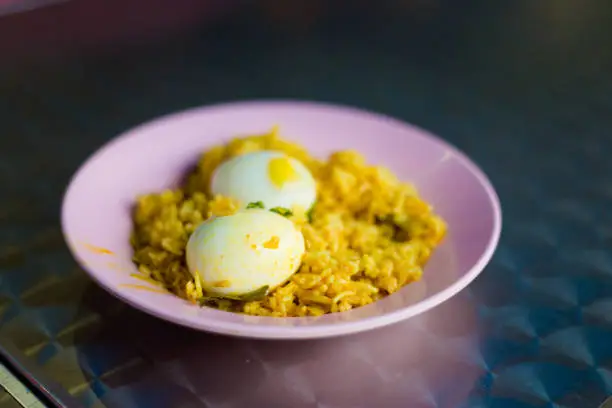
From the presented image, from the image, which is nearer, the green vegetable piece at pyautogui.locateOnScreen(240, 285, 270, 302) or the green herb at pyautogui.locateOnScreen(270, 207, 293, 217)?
the green vegetable piece at pyautogui.locateOnScreen(240, 285, 270, 302)

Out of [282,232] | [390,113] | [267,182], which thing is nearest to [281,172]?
[267,182]

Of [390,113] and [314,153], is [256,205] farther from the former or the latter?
[390,113]

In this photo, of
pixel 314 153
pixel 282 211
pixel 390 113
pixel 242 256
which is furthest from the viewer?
pixel 390 113

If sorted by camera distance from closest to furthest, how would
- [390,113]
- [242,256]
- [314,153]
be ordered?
[242,256], [314,153], [390,113]

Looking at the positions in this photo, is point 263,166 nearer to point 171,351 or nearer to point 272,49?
point 171,351

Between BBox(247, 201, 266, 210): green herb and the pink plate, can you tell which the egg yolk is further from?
the pink plate

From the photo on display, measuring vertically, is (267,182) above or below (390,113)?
above

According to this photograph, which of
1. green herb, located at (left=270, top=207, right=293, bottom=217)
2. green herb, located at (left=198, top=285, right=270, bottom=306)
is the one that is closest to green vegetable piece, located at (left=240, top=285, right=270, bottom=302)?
green herb, located at (left=198, top=285, right=270, bottom=306)
